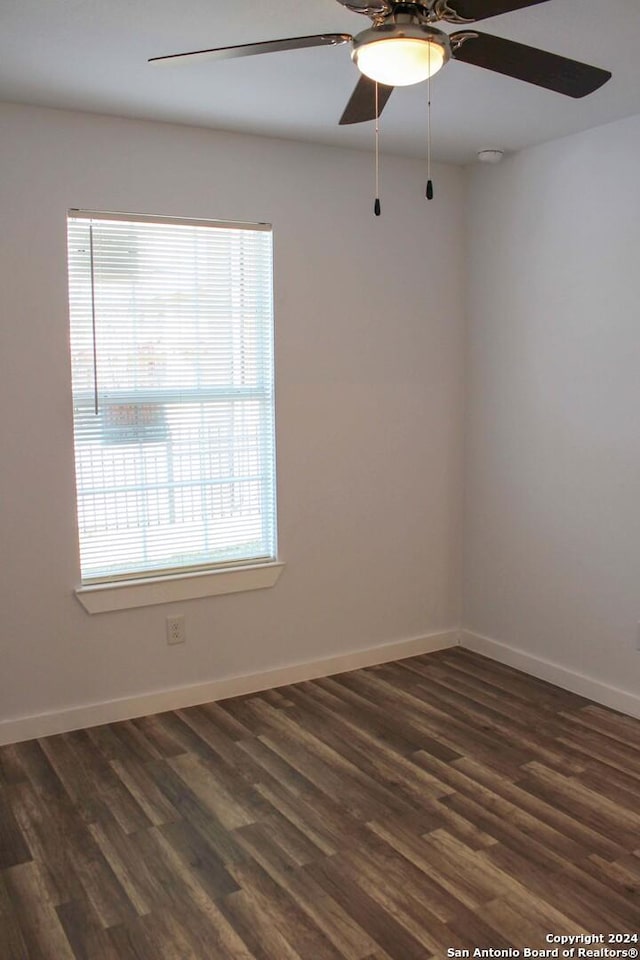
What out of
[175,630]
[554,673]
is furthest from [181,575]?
[554,673]

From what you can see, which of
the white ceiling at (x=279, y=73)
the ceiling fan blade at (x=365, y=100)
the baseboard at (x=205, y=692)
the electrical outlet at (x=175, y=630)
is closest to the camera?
the ceiling fan blade at (x=365, y=100)

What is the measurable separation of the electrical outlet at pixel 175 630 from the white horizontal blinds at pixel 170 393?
224mm

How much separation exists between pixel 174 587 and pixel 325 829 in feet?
4.28

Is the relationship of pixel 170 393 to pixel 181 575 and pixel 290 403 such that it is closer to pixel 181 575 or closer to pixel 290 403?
pixel 290 403

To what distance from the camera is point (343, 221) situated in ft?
12.6

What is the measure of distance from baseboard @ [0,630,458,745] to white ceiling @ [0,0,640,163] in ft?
7.80

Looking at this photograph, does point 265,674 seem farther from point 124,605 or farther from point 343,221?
point 343,221

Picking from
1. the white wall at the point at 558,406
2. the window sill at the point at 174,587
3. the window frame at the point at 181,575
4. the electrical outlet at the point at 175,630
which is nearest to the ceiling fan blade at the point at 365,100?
the window frame at the point at 181,575

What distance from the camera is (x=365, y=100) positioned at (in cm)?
223

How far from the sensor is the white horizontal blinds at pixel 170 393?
3371 mm

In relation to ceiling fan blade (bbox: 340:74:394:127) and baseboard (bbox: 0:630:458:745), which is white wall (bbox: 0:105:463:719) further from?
ceiling fan blade (bbox: 340:74:394:127)

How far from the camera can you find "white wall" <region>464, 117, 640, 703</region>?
3438mm

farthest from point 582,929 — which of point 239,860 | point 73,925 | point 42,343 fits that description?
point 42,343

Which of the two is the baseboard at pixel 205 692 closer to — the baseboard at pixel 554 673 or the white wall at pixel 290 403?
the white wall at pixel 290 403
